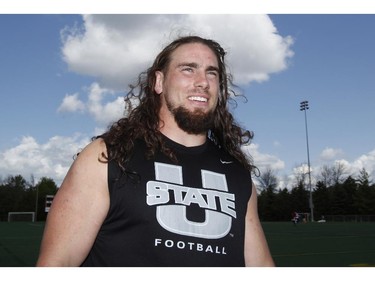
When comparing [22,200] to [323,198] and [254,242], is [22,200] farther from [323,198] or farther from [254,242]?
[254,242]

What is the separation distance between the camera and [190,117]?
8.30ft

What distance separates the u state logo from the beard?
0.95 ft

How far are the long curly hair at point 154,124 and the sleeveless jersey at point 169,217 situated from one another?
0.06m

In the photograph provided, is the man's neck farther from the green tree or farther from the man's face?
the green tree

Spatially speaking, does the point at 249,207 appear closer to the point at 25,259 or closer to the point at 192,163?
the point at 192,163

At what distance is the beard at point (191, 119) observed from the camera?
8.30 feet

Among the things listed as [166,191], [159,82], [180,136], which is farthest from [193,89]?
[166,191]

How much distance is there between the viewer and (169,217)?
2.14m

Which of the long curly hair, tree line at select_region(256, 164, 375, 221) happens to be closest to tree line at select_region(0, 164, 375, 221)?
tree line at select_region(256, 164, 375, 221)

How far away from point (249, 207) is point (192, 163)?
44cm

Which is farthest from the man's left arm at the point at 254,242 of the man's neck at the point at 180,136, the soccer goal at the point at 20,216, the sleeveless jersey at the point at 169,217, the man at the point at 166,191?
the soccer goal at the point at 20,216

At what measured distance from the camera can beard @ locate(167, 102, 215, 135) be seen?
99.7 inches

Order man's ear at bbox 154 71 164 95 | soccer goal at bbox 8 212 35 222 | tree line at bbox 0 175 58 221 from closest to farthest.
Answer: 1. man's ear at bbox 154 71 164 95
2. soccer goal at bbox 8 212 35 222
3. tree line at bbox 0 175 58 221

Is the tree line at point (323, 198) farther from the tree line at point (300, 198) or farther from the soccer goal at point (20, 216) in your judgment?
the soccer goal at point (20, 216)
